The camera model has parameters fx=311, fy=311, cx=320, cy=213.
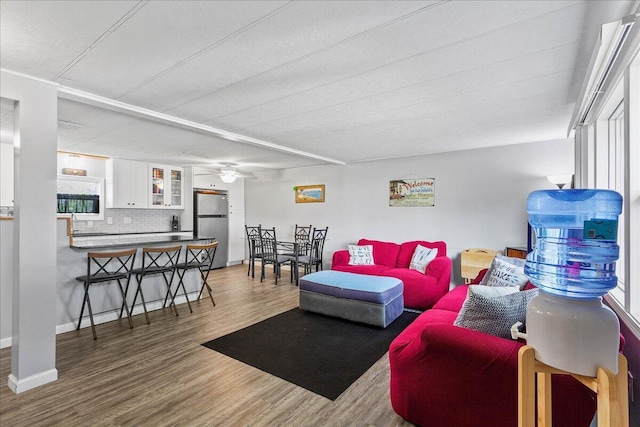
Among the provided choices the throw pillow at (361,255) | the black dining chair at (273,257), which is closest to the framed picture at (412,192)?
the throw pillow at (361,255)

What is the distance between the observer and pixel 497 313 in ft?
5.94

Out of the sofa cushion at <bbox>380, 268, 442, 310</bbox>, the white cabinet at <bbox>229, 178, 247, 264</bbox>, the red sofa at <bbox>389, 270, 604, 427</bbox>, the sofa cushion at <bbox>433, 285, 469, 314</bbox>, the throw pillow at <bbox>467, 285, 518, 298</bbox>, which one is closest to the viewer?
the red sofa at <bbox>389, 270, 604, 427</bbox>

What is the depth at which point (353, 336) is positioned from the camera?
338cm

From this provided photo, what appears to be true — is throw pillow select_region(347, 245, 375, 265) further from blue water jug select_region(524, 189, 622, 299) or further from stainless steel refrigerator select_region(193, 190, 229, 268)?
blue water jug select_region(524, 189, 622, 299)

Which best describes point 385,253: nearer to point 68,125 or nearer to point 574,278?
point 574,278

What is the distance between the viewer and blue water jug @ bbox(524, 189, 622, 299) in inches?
39.1

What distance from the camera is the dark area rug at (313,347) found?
254 centimetres

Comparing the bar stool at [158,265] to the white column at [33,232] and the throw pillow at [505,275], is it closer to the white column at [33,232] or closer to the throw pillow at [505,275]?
the white column at [33,232]

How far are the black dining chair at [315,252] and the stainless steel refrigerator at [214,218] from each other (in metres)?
2.20

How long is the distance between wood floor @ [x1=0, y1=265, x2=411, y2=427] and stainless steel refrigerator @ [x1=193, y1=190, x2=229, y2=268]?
3739mm

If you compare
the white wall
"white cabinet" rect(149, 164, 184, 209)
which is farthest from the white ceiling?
"white cabinet" rect(149, 164, 184, 209)

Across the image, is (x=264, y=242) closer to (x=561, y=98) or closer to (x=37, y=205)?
(x=37, y=205)

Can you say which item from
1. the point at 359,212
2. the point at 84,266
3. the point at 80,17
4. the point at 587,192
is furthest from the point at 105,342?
the point at 359,212

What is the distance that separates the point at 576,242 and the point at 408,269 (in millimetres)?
3874
